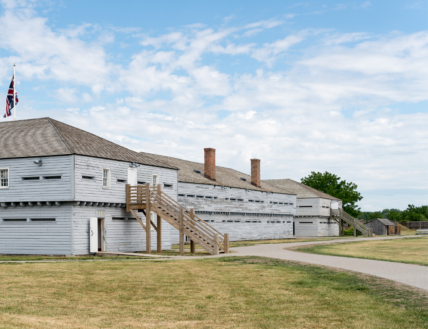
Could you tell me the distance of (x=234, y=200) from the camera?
175 ft

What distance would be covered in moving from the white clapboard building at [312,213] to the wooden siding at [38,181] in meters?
46.4

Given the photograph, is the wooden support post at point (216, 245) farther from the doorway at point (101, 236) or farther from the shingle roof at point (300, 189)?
the shingle roof at point (300, 189)

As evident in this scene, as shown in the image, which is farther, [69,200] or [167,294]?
[69,200]

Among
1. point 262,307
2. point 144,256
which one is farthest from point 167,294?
point 144,256

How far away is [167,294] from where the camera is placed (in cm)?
1527

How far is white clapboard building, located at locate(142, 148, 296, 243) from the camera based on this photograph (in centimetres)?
4772

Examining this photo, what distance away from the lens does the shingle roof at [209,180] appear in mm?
47844

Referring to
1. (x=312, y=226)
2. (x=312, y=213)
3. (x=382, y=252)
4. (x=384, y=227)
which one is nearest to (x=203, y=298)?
(x=382, y=252)

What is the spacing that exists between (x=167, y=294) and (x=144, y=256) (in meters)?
12.6

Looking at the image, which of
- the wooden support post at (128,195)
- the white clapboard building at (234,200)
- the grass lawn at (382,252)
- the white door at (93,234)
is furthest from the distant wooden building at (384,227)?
the white door at (93,234)

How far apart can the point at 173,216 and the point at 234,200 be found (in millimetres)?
23472

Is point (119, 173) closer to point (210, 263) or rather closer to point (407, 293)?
point (210, 263)

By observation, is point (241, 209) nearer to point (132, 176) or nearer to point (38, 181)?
point (132, 176)

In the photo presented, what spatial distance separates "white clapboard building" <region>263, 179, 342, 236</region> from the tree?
17831mm
